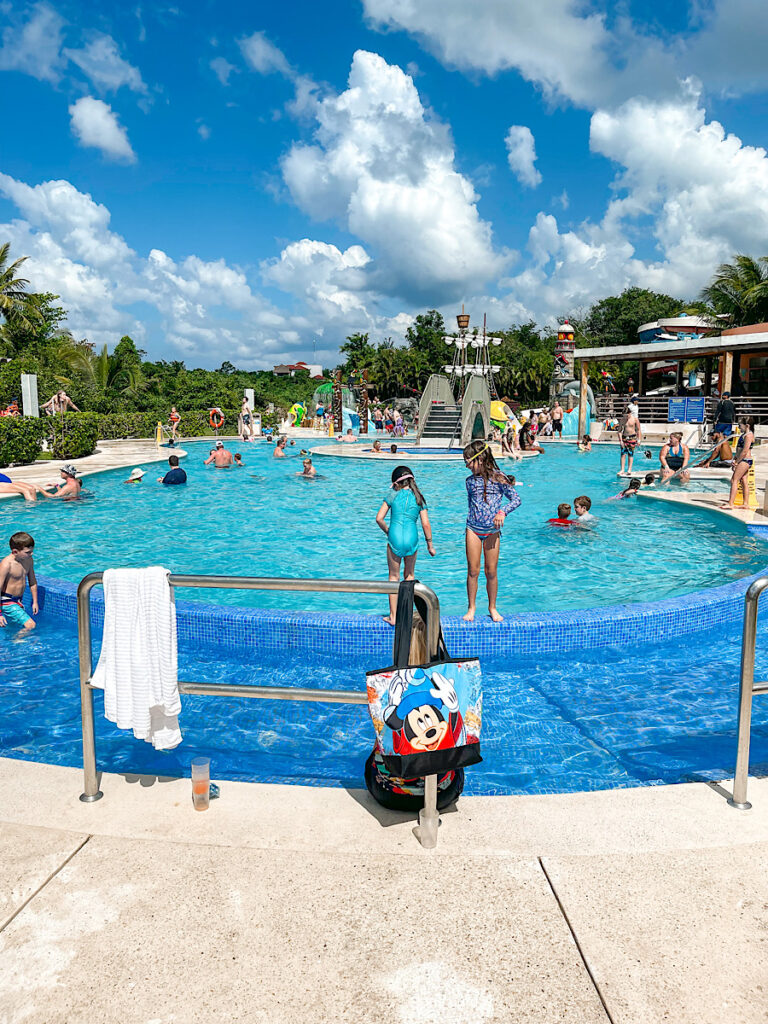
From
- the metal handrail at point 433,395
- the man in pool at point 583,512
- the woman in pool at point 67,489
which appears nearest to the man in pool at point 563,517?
the man in pool at point 583,512

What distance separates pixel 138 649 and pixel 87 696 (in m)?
0.35

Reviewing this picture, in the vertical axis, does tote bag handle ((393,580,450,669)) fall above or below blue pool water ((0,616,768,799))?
above

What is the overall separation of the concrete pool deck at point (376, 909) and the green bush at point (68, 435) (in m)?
21.0

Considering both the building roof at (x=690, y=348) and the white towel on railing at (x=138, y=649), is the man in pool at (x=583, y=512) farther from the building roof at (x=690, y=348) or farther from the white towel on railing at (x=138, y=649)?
the building roof at (x=690, y=348)

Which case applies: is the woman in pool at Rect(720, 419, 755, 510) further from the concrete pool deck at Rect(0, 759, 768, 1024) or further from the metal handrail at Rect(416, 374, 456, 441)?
the metal handrail at Rect(416, 374, 456, 441)

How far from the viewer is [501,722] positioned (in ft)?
16.7

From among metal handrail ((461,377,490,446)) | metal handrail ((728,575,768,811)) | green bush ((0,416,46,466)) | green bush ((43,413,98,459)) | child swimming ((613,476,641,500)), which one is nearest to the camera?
metal handrail ((728,575,768,811))

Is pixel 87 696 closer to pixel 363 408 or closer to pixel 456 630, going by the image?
pixel 456 630

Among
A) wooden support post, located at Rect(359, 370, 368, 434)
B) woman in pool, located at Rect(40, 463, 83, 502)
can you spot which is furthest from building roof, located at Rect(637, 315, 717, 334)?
woman in pool, located at Rect(40, 463, 83, 502)

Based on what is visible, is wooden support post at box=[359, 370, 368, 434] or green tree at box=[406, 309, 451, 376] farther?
green tree at box=[406, 309, 451, 376]

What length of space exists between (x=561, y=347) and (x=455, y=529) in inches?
1299

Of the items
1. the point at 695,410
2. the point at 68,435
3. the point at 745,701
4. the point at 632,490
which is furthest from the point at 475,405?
→ the point at 745,701

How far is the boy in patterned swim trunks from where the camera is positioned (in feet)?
22.2

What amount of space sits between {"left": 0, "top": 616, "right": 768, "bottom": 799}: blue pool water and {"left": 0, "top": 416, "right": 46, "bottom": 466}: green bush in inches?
552
